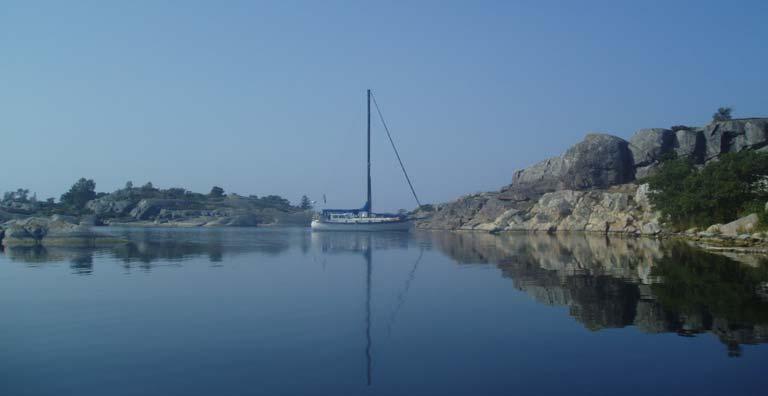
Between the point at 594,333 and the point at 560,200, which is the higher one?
the point at 560,200

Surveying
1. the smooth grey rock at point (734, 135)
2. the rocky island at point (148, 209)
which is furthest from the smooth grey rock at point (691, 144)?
the rocky island at point (148, 209)

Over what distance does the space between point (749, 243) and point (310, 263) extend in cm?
2936

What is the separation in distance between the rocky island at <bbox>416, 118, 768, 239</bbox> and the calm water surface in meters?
54.5

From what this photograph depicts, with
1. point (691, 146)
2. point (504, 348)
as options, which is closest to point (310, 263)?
point (504, 348)

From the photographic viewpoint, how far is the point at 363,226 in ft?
314

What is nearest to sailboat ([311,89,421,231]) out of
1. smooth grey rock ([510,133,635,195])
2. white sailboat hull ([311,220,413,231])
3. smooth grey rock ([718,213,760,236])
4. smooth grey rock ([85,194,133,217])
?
white sailboat hull ([311,220,413,231])

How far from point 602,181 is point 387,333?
86.7 meters

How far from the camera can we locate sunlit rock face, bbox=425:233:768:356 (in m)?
15.2

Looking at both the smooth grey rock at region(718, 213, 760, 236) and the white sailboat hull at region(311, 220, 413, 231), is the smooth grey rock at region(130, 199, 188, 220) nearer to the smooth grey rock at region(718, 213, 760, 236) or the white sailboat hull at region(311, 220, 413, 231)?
the white sailboat hull at region(311, 220, 413, 231)

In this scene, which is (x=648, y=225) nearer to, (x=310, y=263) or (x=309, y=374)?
(x=310, y=263)

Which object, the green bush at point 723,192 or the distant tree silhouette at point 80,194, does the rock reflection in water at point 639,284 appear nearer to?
the green bush at point 723,192

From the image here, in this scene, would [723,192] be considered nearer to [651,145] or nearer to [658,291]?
[658,291]

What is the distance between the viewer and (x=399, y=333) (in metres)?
14.8

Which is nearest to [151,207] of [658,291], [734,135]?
[734,135]
